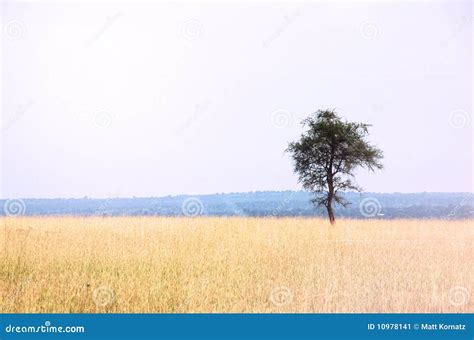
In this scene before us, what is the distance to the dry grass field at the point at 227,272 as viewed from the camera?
8.01 meters

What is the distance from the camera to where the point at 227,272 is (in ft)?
32.9

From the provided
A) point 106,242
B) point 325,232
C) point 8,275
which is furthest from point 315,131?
point 8,275

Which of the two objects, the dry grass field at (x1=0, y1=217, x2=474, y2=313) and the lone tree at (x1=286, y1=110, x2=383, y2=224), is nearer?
the dry grass field at (x1=0, y1=217, x2=474, y2=313)

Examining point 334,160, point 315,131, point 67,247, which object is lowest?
point 67,247

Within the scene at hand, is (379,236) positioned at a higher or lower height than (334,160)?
lower

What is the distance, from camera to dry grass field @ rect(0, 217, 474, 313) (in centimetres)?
801

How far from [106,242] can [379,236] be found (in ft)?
31.4

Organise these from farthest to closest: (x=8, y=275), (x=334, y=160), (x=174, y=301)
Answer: (x=334, y=160) → (x=8, y=275) → (x=174, y=301)

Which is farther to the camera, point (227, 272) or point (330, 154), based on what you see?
point (330, 154)

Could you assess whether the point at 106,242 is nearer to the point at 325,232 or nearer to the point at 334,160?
the point at 325,232

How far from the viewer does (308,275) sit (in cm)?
983

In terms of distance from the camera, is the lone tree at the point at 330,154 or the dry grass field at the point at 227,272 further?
the lone tree at the point at 330,154
